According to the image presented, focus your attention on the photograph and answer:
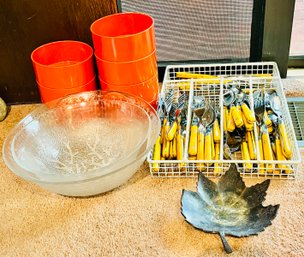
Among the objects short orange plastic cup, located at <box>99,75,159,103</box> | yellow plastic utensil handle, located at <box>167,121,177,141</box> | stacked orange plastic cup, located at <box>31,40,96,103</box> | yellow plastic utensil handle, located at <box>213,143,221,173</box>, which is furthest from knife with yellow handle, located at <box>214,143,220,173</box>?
stacked orange plastic cup, located at <box>31,40,96,103</box>

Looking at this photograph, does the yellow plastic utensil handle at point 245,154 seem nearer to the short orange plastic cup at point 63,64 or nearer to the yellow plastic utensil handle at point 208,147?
the yellow plastic utensil handle at point 208,147

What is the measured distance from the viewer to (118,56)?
111 cm

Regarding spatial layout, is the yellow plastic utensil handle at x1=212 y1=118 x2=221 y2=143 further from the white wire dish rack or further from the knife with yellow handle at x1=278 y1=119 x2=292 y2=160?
the knife with yellow handle at x1=278 y1=119 x2=292 y2=160

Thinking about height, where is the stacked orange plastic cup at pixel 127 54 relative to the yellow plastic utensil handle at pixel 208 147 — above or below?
above

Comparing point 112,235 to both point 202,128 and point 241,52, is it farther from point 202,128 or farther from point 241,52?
point 241,52

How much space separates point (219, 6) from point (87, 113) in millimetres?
457

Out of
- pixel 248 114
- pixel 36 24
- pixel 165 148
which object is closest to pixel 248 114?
pixel 248 114

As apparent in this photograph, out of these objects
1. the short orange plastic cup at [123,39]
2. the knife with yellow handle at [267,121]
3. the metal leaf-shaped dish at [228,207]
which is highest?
the short orange plastic cup at [123,39]

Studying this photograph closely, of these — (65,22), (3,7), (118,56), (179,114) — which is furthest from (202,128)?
(3,7)

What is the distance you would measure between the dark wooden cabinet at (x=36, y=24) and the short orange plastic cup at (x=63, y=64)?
5 cm

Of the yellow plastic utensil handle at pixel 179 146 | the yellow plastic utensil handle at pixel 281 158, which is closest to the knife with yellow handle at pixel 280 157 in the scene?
the yellow plastic utensil handle at pixel 281 158

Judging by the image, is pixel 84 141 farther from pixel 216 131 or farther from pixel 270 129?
pixel 270 129

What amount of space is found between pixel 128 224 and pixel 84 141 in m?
0.25

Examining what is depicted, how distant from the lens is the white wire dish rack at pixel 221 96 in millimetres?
1028
